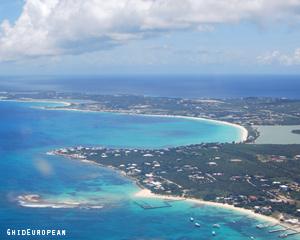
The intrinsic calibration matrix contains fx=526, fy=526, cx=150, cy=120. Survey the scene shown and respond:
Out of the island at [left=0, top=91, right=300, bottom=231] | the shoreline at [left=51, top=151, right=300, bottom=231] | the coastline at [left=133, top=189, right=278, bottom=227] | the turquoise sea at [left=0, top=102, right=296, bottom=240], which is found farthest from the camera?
the island at [left=0, top=91, right=300, bottom=231]

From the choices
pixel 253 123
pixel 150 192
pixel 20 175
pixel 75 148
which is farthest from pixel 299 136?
pixel 20 175

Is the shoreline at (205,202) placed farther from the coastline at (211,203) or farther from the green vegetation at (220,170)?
the green vegetation at (220,170)

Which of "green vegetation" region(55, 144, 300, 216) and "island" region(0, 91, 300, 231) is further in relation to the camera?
"green vegetation" region(55, 144, 300, 216)

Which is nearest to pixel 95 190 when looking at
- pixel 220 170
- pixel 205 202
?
pixel 205 202

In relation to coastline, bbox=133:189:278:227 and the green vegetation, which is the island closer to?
the green vegetation

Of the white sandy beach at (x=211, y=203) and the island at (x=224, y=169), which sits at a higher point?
the island at (x=224, y=169)

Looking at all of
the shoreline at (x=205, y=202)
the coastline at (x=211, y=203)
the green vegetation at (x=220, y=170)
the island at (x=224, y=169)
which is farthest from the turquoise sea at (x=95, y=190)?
the green vegetation at (x=220, y=170)

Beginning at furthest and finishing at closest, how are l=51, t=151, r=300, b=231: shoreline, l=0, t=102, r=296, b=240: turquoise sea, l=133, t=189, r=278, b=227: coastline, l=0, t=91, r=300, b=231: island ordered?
l=0, t=91, r=300, b=231: island, l=133, t=189, r=278, b=227: coastline, l=51, t=151, r=300, b=231: shoreline, l=0, t=102, r=296, b=240: turquoise sea

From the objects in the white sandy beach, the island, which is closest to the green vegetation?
the island
